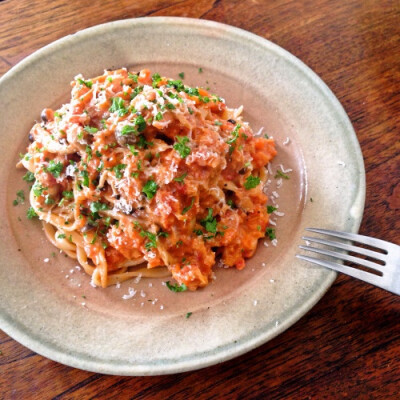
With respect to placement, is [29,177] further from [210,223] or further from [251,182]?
[251,182]

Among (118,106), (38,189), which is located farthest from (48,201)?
(118,106)

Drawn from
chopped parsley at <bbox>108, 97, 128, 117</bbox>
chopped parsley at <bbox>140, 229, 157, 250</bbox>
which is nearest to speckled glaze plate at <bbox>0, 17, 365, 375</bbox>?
chopped parsley at <bbox>140, 229, 157, 250</bbox>

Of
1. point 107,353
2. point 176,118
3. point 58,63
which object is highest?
point 58,63

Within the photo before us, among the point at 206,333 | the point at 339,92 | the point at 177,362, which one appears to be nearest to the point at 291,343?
the point at 206,333

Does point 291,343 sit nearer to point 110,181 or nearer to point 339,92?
point 110,181

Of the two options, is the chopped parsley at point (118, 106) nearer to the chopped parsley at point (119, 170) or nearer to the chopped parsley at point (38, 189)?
Answer: the chopped parsley at point (119, 170)

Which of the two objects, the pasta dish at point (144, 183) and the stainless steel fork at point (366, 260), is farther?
the pasta dish at point (144, 183)

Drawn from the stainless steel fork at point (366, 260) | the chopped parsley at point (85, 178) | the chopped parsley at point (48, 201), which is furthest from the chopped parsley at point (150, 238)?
the stainless steel fork at point (366, 260)

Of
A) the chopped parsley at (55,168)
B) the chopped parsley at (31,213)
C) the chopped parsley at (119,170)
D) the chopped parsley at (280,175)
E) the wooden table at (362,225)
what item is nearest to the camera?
the wooden table at (362,225)
